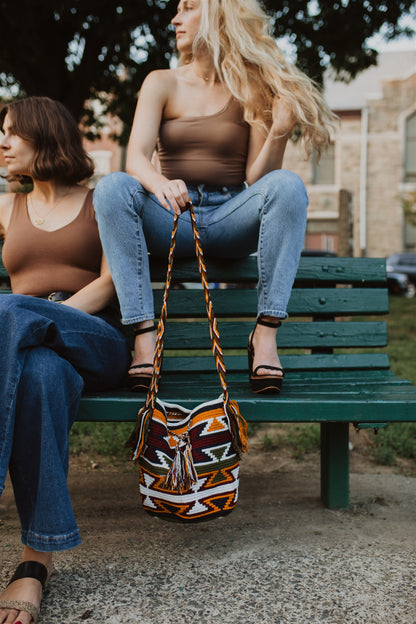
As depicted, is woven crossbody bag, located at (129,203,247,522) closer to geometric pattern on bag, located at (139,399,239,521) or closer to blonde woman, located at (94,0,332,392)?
geometric pattern on bag, located at (139,399,239,521)

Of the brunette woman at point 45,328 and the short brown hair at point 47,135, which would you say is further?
the short brown hair at point 47,135

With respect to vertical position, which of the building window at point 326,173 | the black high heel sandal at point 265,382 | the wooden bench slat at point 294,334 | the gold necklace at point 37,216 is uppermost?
the building window at point 326,173

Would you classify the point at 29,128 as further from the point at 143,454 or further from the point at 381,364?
the point at 381,364

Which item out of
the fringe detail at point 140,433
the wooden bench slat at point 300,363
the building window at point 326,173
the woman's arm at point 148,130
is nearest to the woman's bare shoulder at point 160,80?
the woman's arm at point 148,130

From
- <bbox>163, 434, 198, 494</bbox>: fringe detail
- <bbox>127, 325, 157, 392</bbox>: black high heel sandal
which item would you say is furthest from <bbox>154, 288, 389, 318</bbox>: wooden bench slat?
<bbox>163, 434, 198, 494</bbox>: fringe detail

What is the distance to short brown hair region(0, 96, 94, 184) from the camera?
2.50 metres

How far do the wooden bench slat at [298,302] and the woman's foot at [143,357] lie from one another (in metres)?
0.44

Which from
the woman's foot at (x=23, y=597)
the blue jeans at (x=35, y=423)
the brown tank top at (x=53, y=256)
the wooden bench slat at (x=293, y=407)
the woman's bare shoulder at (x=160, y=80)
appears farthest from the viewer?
the woman's bare shoulder at (x=160, y=80)

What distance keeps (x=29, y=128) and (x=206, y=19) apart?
840 mm

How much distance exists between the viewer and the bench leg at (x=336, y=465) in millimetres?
2598

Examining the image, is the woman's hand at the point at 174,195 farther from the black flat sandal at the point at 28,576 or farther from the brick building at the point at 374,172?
the brick building at the point at 374,172

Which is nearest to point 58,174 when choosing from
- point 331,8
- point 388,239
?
point 331,8

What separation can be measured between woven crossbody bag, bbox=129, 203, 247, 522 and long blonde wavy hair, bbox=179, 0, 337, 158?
1.19m

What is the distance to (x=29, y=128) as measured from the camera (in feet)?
8.17
